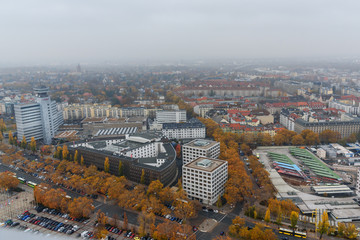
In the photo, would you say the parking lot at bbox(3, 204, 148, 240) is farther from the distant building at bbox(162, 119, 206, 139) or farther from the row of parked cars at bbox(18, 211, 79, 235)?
the distant building at bbox(162, 119, 206, 139)

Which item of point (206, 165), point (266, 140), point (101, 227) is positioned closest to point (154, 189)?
point (206, 165)

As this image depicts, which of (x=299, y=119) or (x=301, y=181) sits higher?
(x=299, y=119)

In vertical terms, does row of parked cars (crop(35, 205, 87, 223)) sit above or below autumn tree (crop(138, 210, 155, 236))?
below

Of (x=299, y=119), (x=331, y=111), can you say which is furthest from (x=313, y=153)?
(x=331, y=111)

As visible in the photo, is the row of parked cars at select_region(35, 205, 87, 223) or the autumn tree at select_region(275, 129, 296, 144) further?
the autumn tree at select_region(275, 129, 296, 144)

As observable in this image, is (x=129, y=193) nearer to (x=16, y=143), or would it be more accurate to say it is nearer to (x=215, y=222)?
(x=215, y=222)

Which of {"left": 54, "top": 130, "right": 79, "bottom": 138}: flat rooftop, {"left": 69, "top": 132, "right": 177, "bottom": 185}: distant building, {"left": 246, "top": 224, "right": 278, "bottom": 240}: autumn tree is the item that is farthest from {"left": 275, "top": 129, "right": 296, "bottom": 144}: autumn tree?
{"left": 54, "top": 130, "right": 79, "bottom": 138}: flat rooftop

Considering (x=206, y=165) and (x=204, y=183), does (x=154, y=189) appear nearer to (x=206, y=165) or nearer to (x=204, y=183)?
(x=204, y=183)

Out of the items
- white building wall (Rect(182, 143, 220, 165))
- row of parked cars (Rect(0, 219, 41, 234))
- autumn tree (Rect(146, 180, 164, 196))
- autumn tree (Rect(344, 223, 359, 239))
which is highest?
white building wall (Rect(182, 143, 220, 165))
